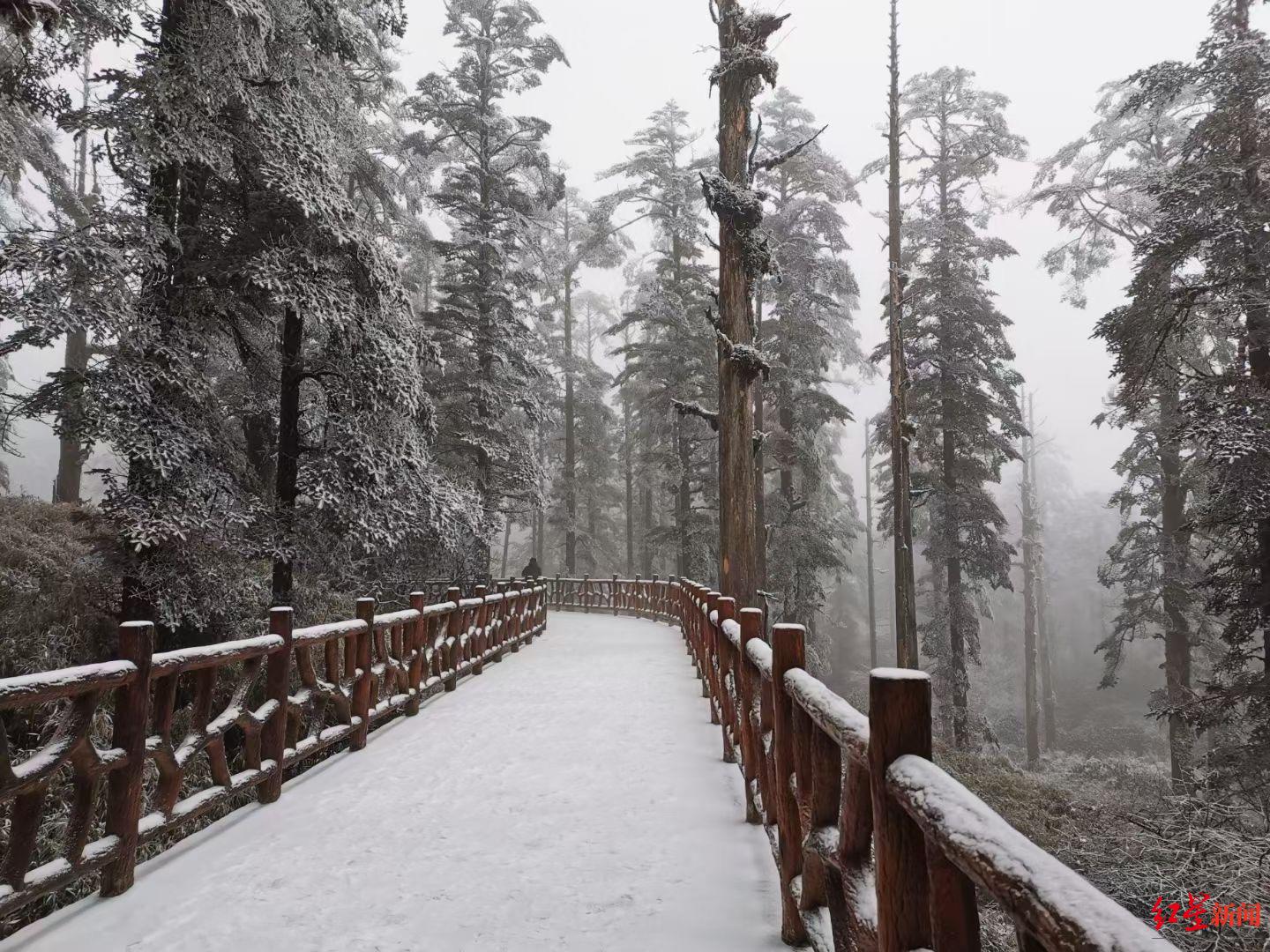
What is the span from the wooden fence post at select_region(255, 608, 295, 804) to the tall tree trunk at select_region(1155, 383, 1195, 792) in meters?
16.5

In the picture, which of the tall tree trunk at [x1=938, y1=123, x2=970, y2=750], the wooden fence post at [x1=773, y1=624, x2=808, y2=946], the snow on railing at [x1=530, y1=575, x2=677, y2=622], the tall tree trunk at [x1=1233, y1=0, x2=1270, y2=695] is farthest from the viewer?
the snow on railing at [x1=530, y1=575, x2=677, y2=622]

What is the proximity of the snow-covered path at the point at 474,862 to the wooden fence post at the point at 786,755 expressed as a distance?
11.5 inches

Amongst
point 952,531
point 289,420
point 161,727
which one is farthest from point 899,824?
point 952,531

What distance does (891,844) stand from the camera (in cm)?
181

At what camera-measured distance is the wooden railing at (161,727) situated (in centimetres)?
324

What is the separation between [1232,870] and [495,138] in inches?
831

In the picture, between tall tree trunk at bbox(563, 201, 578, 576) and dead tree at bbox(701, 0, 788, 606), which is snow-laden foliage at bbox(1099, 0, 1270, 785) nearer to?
dead tree at bbox(701, 0, 788, 606)

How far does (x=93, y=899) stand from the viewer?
11.9 ft

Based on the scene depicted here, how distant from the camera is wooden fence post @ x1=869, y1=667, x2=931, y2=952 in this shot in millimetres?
1745

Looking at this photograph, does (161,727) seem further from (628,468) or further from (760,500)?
(628,468)

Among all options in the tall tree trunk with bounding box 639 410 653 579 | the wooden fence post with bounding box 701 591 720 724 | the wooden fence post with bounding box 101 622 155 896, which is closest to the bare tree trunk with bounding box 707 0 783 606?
the wooden fence post with bounding box 701 591 720 724

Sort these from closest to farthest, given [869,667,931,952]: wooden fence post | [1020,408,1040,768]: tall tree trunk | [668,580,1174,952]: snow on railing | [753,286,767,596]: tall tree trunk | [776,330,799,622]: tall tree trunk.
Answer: [668,580,1174,952]: snow on railing, [869,667,931,952]: wooden fence post, [753,286,767,596]: tall tree trunk, [776,330,799,622]: tall tree trunk, [1020,408,1040,768]: tall tree trunk

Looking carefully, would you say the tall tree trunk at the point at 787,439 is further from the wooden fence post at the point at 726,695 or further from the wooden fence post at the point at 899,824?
the wooden fence post at the point at 899,824

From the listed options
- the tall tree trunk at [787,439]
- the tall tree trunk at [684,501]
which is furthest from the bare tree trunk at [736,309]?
the tall tree trunk at [684,501]
